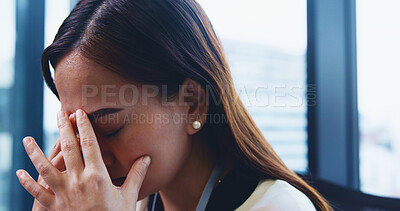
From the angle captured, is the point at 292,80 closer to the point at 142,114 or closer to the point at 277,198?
the point at 277,198

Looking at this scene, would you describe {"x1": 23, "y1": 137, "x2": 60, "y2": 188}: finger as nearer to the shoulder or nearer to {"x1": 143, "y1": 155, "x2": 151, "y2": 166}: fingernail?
{"x1": 143, "y1": 155, "x2": 151, "y2": 166}: fingernail

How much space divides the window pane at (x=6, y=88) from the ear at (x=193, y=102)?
125 centimetres

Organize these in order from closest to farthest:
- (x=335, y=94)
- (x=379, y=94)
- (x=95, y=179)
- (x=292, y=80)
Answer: (x=95, y=179) < (x=379, y=94) < (x=335, y=94) < (x=292, y=80)

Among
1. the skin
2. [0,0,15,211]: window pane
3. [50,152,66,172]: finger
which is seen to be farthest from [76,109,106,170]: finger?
[0,0,15,211]: window pane

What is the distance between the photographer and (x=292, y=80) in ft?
5.57

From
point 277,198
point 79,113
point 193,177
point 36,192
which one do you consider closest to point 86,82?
point 79,113

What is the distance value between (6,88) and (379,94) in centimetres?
190

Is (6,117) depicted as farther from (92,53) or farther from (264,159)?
(264,159)

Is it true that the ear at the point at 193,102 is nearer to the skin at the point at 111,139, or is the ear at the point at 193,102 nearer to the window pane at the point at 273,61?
the skin at the point at 111,139

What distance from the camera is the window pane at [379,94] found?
1363 mm

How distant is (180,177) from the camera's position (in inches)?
38.0

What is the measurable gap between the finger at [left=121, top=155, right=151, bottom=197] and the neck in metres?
0.19

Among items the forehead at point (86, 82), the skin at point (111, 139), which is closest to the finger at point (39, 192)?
the skin at point (111, 139)

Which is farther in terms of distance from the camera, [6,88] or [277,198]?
[6,88]
